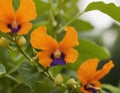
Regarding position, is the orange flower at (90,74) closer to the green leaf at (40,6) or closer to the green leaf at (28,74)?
the green leaf at (28,74)

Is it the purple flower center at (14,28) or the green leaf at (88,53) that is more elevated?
the purple flower center at (14,28)

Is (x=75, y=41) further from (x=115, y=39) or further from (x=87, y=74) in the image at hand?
(x=115, y=39)

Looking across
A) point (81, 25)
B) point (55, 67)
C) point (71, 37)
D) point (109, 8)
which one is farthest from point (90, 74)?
point (81, 25)

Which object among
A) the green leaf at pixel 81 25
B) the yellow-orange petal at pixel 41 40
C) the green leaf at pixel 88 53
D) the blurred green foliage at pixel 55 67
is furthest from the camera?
the green leaf at pixel 81 25

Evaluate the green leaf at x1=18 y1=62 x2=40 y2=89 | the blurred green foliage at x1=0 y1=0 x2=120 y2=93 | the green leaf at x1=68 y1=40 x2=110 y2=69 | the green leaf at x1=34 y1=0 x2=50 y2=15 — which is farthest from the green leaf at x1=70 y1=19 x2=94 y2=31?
the green leaf at x1=18 y1=62 x2=40 y2=89

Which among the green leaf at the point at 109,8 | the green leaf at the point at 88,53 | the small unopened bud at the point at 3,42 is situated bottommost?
the green leaf at the point at 88,53

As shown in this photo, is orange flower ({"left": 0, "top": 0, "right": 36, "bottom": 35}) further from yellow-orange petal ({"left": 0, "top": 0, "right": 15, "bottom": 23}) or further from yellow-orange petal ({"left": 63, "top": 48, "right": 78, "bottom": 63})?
yellow-orange petal ({"left": 63, "top": 48, "right": 78, "bottom": 63})

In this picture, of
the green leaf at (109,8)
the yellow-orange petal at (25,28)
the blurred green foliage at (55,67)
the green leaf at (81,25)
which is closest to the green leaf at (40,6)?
the blurred green foliage at (55,67)

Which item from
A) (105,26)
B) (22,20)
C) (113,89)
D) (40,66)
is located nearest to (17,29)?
(22,20)
